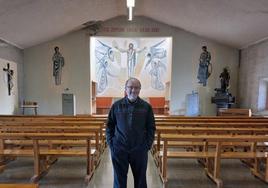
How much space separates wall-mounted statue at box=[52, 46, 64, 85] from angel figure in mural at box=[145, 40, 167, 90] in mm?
4395

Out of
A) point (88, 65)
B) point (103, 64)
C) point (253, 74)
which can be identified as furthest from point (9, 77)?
point (253, 74)

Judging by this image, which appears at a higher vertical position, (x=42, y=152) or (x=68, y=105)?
(x=68, y=105)

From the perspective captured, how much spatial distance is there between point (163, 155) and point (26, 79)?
749 cm

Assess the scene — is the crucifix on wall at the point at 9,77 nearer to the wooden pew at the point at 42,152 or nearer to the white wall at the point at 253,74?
the wooden pew at the point at 42,152

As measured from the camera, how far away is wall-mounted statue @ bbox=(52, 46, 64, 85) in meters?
8.92

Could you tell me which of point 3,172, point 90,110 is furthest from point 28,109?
point 3,172

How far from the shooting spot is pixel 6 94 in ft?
23.7

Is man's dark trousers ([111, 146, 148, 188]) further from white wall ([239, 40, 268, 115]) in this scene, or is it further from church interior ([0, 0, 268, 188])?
white wall ([239, 40, 268, 115])

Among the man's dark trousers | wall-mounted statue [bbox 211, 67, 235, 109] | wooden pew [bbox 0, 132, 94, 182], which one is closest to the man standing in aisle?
the man's dark trousers

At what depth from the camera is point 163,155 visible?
10.1 feet

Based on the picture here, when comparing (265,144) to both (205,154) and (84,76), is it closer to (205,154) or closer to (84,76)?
(205,154)

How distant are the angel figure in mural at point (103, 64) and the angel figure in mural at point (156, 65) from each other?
1.89 meters

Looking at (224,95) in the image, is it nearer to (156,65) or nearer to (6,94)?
(156,65)

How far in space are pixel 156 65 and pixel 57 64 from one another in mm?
4884
